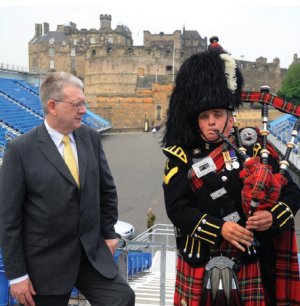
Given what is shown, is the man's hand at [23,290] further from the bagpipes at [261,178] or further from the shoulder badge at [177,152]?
the bagpipes at [261,178]

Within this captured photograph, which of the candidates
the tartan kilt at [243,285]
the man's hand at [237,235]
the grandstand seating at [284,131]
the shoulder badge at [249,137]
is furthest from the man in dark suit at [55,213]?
the grandstand seating at [284,131]

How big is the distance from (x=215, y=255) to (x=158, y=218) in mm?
10073

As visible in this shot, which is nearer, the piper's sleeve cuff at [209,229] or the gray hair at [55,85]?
the piper's sleeve cuff at [209,229]

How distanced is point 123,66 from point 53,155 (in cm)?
4991

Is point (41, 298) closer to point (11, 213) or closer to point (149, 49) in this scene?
point (11, 213)

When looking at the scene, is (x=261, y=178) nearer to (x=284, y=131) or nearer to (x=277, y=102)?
(x=277, y=102)

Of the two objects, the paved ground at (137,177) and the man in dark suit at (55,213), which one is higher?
the man in dark suit at (55,213)

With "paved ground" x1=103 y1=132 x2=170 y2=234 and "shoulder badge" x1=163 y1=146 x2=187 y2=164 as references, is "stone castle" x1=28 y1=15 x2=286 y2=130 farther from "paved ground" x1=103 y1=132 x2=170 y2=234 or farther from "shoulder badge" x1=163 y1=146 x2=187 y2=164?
"shoulder badge" x1=163 y1=146 x2=187 y2=164

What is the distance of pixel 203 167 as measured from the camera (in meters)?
2.35

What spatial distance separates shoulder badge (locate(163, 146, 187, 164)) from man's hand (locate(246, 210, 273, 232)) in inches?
19.8

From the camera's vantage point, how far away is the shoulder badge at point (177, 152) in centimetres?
241

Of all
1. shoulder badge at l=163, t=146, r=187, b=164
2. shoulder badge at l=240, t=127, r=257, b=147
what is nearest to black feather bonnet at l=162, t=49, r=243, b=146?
shoulder badge at l=163, t=146, r=187, b=164

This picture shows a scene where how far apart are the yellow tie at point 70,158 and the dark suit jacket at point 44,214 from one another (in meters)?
0.04

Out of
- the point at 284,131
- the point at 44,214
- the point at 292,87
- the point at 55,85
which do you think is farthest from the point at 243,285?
the point at 292,87
